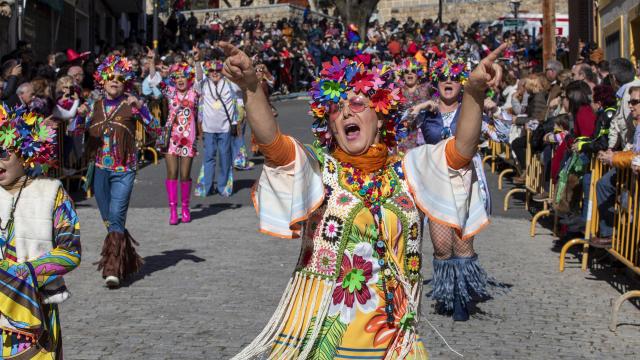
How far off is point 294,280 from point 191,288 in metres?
4.68

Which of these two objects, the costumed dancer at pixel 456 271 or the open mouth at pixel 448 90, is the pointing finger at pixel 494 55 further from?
the open mouth at pixel 448 90

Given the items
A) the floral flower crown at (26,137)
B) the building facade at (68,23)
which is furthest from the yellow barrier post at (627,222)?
the building facade at (68,23)

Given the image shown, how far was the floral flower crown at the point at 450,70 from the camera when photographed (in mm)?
9031

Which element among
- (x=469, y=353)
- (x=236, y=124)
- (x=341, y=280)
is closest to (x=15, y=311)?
(x=341, y=280)

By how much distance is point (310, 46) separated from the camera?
133 ft

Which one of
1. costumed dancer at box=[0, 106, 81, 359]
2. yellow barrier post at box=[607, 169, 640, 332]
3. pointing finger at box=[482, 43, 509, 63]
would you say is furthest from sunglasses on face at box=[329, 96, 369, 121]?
yellow barrier post at box=[607, 169, 640, 332]

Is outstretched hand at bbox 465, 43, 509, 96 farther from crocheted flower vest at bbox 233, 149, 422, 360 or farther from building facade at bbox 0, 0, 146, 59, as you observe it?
building facade at bbox 0, 0, 146, 59

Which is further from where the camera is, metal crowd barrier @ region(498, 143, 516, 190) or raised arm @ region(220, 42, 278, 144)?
metal crowd barrier @ region(498, 143, 516, 190)

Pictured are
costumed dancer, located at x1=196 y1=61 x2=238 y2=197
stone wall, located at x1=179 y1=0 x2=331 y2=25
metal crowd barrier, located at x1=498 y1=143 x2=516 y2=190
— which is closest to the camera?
costumed dancer, located at x1=196 y1=61 x2=238 y2=197

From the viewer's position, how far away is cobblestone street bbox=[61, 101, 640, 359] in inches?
297

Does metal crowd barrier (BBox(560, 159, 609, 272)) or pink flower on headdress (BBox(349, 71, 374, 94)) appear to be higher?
pink flower on headdress (BBox(349, 71, 374, 94))

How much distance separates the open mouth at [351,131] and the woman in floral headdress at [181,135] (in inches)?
333

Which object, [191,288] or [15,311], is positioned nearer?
[15,311]

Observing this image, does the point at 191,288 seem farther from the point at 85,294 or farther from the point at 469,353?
the point at 469,353
